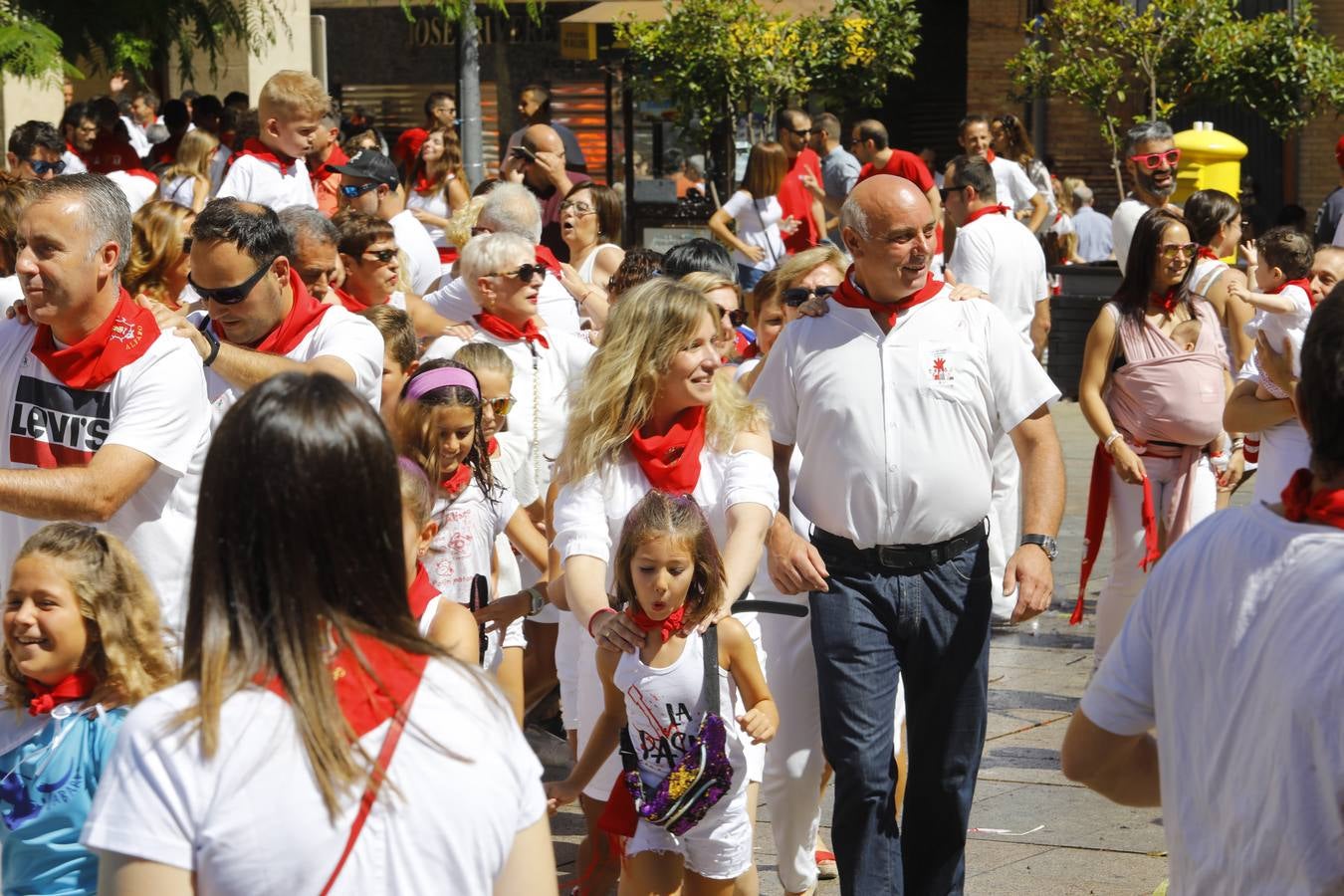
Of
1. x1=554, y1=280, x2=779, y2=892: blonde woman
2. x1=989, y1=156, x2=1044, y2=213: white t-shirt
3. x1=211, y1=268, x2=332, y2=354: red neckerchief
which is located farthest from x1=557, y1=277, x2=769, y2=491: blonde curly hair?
x1=989, y1=156, x2=1044, y2=213: white t-shirt

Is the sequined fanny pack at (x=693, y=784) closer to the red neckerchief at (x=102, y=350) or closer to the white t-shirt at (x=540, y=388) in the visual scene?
the red neckerchief at (x=102, y=350)

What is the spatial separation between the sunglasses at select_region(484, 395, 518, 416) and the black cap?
122 inches

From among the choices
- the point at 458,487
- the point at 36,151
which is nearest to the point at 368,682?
the point at 458,487

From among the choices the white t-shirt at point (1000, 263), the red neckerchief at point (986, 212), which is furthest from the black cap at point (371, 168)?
the red neckerchief at point (986, 212)

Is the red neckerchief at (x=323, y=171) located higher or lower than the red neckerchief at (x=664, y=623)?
higher

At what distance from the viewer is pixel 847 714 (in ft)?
15.7

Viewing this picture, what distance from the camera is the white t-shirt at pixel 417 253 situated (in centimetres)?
838

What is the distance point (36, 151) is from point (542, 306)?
574 centimetres

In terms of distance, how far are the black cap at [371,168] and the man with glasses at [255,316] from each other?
379 cm

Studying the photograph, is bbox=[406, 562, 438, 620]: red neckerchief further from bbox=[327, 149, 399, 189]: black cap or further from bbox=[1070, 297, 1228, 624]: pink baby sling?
bbox=[327, 149, 399, 189]: black cap

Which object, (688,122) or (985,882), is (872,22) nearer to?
(688,122)

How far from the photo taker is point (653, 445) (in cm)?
464

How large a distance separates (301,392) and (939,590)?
9.69 ft

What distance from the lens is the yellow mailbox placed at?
12789 millimetres
